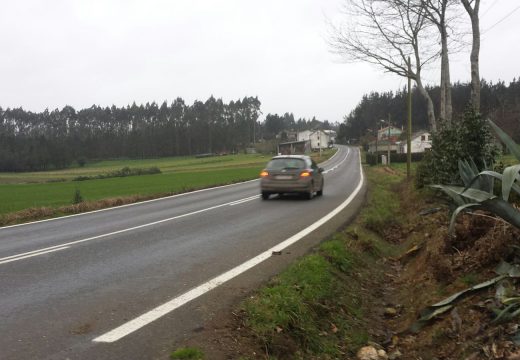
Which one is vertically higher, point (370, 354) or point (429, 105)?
point (429, 105)

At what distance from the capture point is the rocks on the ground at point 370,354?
13.6 feet

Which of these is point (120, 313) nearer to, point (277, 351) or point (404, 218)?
point (277, 351)

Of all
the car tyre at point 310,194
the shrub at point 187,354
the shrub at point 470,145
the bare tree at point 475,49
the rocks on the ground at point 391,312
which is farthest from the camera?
the car tyre at point 310,194

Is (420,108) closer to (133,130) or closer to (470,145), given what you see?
(133,130)

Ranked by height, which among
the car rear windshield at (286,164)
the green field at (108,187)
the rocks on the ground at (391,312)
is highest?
the car rear windshield at (286,164)

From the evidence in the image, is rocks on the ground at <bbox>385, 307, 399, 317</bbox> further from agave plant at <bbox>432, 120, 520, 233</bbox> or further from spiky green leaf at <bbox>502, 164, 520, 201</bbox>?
spiky green leaf at <bbox>502, 164, 520, 201</bbox>

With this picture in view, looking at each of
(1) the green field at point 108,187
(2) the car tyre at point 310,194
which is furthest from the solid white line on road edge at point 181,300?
(1) the green field at point 108,187

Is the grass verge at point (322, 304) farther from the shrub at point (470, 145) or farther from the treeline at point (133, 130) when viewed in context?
the treeline at point (133, 130)

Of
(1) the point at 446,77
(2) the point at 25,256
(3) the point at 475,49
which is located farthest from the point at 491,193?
(1) the point at 446,77

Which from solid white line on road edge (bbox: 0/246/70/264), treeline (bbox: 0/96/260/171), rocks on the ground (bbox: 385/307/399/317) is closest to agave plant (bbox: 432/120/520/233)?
rocks on the ground (bbox: 385/307/399/317)

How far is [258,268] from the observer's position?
6.48 metres

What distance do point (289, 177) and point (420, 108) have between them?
10499 cm

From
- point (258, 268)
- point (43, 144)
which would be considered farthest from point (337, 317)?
point (43, 144)

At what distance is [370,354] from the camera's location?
13.8ft
